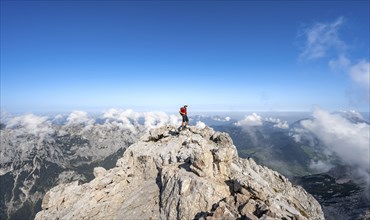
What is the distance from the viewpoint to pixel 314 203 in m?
66.0

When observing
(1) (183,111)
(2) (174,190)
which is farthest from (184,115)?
(2) (174,190)

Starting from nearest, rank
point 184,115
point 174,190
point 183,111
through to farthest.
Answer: point 174,190 → point 183,111 → point 184,115

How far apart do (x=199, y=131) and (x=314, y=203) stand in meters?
36.1

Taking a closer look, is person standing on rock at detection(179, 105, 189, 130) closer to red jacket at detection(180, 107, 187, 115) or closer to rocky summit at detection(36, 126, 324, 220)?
red jacket at detection(180, 107, 187, 115)

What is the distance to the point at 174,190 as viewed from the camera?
3453 cm

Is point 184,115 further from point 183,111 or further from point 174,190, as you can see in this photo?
point 174,190

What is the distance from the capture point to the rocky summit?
103ft

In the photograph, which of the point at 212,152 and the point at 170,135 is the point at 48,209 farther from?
the point at 212,152

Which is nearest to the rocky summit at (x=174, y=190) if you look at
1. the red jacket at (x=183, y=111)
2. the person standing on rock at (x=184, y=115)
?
the person standing on rock at (x=184, y=115)

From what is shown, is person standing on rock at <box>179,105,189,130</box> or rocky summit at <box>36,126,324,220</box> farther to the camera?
person standing on rock at <box>179,105,189,130</box>

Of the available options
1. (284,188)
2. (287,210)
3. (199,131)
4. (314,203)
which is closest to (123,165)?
(199,131)

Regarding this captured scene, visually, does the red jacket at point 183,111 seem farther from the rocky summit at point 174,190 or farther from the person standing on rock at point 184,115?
the rocky summit at point 174,190

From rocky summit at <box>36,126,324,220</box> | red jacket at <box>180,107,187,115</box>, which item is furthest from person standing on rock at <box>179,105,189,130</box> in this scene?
rocky summit at <box>36,126,324,220</box>

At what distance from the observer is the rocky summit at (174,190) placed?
31422mm
